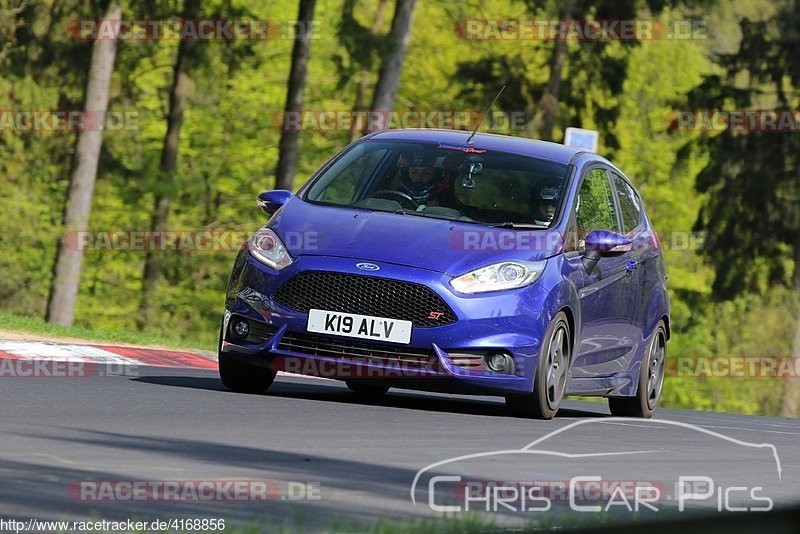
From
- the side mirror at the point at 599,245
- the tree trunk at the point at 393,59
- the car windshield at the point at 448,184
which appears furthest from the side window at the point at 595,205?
the tree trunk at the point at 393,59

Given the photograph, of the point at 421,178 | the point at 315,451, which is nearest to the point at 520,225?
the point at 421,178

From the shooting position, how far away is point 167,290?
44719 millimetres

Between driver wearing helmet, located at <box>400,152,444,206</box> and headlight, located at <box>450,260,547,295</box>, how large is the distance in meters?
0.97

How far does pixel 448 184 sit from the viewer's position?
11.5 m

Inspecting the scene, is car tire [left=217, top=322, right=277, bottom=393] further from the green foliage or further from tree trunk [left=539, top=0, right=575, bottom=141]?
tree trunk [left=539, top=0, right=575, bottom=141]

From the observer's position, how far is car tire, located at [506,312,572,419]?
1073cm

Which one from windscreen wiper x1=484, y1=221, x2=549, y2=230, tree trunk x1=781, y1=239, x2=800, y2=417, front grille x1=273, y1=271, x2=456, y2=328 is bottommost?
tree trunk x1=781, y1=239, x2=800, y2=417

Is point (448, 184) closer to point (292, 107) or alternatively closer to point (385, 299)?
point (385, 299)

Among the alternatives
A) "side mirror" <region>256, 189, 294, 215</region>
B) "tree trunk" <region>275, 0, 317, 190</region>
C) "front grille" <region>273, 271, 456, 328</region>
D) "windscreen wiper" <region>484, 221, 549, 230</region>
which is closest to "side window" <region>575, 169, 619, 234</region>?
"windscreen wiper" <region>484, 221, 549, 230</region>

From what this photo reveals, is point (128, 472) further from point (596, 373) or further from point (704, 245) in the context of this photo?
point (704, 245)

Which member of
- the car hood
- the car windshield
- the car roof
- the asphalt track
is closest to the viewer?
the asphalt track

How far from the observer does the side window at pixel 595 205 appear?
11.8m

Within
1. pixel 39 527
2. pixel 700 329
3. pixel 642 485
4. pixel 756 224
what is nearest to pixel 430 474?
pixel 642 485

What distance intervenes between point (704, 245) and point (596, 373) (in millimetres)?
26020
